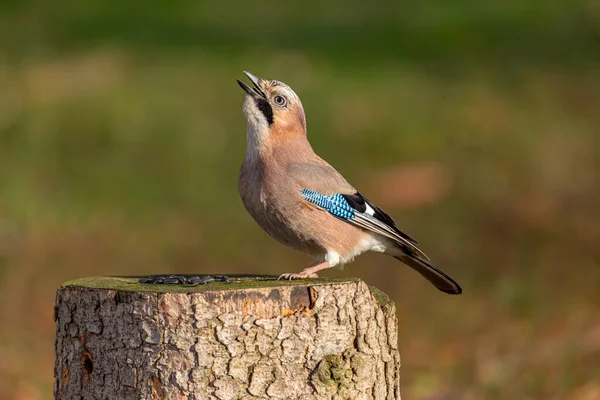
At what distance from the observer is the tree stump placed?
363 cm

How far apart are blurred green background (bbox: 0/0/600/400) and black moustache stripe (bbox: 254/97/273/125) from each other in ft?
5.17

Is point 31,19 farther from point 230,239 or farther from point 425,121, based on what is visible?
point 230,239

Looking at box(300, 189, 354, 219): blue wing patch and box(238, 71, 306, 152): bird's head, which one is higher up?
box(238, 71, 306, 152): bird's head

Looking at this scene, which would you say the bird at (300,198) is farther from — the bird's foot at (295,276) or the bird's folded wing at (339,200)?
the bird's foot at (295,276)

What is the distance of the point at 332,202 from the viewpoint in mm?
4906

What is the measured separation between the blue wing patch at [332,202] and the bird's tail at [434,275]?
0.45 meters

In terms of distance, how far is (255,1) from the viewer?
1983 centimetres

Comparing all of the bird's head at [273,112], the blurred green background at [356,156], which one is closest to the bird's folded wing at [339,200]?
the bird's head at [273,112]

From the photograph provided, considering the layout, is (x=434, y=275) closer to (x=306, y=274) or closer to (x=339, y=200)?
(x=339, y=200)

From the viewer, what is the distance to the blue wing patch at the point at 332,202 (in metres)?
4.83

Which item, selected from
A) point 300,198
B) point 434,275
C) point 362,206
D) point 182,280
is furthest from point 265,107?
point 182,280

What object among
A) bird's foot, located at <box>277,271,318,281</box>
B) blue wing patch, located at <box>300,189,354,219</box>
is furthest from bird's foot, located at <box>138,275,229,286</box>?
blue wing patch, located at <box>300,189,354,219</box>

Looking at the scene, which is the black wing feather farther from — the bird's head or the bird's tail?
the bird's head

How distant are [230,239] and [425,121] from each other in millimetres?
4431
